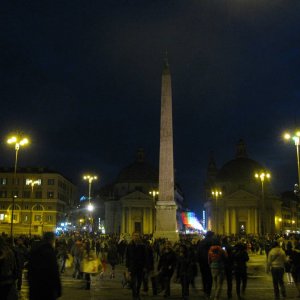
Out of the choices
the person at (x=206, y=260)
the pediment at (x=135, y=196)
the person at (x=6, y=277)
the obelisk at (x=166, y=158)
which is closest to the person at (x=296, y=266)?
the person at (x=206, y=260)

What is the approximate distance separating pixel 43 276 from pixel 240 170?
359ft

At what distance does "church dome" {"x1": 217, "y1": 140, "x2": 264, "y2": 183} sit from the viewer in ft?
369

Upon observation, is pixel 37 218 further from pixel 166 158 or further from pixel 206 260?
pixel 206 260

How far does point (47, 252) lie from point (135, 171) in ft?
357

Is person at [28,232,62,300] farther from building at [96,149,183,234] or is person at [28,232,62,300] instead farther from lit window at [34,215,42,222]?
lit window at [34,215,42,222]

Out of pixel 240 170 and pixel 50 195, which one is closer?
pixel 50 195

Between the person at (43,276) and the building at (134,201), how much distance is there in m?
89.7

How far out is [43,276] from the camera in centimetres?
706

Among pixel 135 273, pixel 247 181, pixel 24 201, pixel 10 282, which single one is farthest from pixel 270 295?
pixel 247 181

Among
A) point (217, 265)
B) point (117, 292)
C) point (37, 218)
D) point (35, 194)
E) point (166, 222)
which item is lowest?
point (117, 292)

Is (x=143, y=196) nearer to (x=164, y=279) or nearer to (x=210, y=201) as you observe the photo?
(x=210, y=201)

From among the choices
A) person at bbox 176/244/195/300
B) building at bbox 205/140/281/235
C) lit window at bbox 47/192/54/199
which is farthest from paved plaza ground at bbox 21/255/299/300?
lit window at bbox 47/192/54/199

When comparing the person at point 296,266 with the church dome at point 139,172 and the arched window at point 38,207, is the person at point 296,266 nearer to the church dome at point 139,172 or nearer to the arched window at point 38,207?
the arched window at point 38,207

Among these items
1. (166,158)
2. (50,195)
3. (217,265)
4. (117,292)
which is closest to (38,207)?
(50,195)
